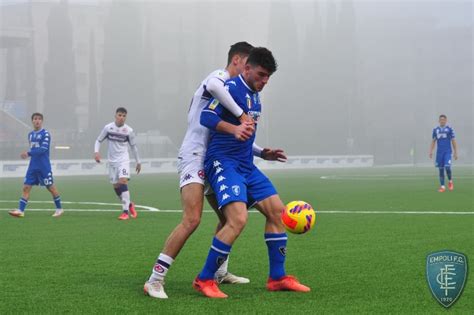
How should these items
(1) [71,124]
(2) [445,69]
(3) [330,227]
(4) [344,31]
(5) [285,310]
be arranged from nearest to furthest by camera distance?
(5) [285,310]
(3) [330,227]
(1) [71,124]
(4) [344,31]
(2) [445,69]

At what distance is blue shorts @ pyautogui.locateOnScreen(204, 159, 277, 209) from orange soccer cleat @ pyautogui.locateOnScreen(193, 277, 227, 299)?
0.64 m

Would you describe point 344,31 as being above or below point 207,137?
above

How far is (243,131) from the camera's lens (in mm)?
7066

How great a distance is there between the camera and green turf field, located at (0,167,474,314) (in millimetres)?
6754

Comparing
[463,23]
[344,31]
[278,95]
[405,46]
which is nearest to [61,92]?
[278,95]

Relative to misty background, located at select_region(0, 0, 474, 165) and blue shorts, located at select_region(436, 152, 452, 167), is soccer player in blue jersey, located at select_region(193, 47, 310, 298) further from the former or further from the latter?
misty background, located at select_region(0, 0, 474, 165)

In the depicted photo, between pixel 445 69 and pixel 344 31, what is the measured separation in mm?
26758

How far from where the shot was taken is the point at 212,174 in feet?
24.4

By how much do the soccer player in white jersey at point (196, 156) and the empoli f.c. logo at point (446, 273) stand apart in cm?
229

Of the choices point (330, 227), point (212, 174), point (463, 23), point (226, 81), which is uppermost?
point (463, 23)

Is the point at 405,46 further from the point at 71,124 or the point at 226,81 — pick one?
the point at 226,81

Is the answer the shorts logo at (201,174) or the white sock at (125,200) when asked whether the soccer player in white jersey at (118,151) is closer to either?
the white sock at (125,200)

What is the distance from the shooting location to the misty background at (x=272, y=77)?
282 feet

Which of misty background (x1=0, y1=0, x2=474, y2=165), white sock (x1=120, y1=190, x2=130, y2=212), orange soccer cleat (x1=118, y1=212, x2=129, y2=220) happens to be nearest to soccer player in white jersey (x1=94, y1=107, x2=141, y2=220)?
white sock (x1=120, y1=190, x2=130, y2=212)
